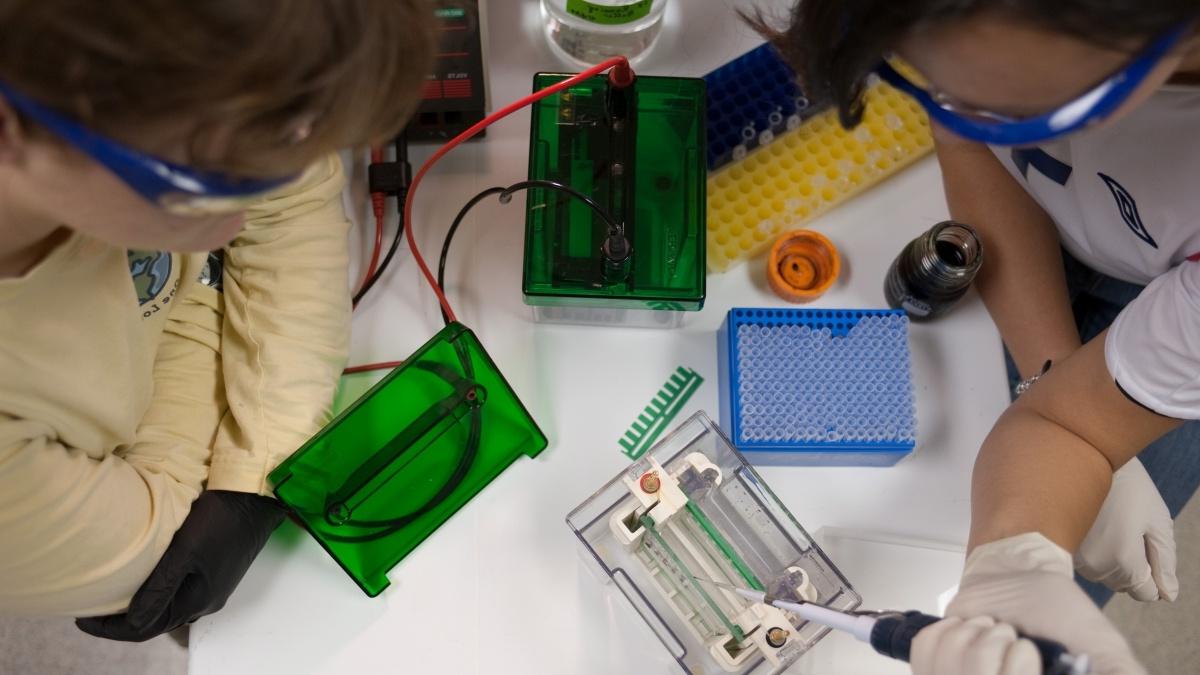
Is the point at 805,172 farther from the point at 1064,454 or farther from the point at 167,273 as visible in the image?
the point at 167,273

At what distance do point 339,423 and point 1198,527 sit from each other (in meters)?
1.50

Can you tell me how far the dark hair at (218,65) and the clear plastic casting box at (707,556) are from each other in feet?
1.47

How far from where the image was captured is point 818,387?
0.88 metres

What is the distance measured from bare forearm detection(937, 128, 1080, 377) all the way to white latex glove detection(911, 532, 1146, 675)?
270 mm

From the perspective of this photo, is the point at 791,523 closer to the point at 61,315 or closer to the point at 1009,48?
the point at 1009,48

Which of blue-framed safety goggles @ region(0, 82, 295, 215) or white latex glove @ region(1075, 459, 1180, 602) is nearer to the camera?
blue-framed safety goggles @ region(0, 82, 295, 215)

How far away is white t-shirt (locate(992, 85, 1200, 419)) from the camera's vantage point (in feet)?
2.34

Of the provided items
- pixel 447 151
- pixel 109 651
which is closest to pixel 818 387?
pixel 447 151

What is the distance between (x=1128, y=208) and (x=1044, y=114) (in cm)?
32

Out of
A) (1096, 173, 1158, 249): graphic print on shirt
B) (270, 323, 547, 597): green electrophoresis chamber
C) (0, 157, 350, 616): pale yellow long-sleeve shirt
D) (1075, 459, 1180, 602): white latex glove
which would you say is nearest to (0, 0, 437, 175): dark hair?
(0, 157, 350, 616): pale yellow long-sleeve shirt

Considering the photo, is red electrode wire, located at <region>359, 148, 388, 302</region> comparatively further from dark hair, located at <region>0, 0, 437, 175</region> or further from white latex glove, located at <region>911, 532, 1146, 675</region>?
white latex glove, located at <region>911, 532, 1146, 675</region>

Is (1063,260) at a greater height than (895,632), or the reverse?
(1063,260)

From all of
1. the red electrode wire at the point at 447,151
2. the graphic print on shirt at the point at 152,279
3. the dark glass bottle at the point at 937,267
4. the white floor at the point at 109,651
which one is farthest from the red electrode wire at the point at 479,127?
the white floor at the point at 109,651

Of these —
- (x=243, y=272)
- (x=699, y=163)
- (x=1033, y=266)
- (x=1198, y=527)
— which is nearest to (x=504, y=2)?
(x=699, y=163)
